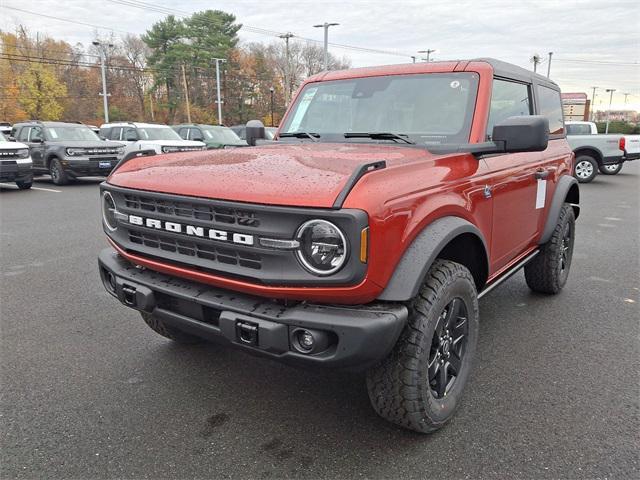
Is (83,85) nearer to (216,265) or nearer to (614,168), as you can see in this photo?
(614,168)

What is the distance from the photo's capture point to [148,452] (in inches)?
95.7

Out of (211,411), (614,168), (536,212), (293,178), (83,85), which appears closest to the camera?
(293,178)

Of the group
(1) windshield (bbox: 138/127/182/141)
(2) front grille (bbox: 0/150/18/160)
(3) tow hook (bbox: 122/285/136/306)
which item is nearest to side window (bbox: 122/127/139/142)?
(1) windshield (bbox: 138/127/182/141)

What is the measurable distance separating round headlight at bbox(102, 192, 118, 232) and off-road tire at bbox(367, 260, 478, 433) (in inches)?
68.2

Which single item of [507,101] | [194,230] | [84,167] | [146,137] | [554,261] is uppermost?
[507,101]

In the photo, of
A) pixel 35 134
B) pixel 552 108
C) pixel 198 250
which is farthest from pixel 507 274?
pixel 35 134

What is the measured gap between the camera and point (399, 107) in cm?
339

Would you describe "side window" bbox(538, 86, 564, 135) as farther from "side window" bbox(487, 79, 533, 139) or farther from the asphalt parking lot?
the asphalt parking lot

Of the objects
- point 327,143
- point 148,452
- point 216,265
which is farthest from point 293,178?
point 148,452

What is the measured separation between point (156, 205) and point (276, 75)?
6854 centimetres

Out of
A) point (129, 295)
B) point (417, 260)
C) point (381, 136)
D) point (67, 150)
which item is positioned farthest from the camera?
point (67, 150)

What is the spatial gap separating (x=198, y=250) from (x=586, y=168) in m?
15.8

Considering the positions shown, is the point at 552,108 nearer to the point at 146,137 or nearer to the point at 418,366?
the point at 418,366

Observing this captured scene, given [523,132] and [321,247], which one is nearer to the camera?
[321,247]
